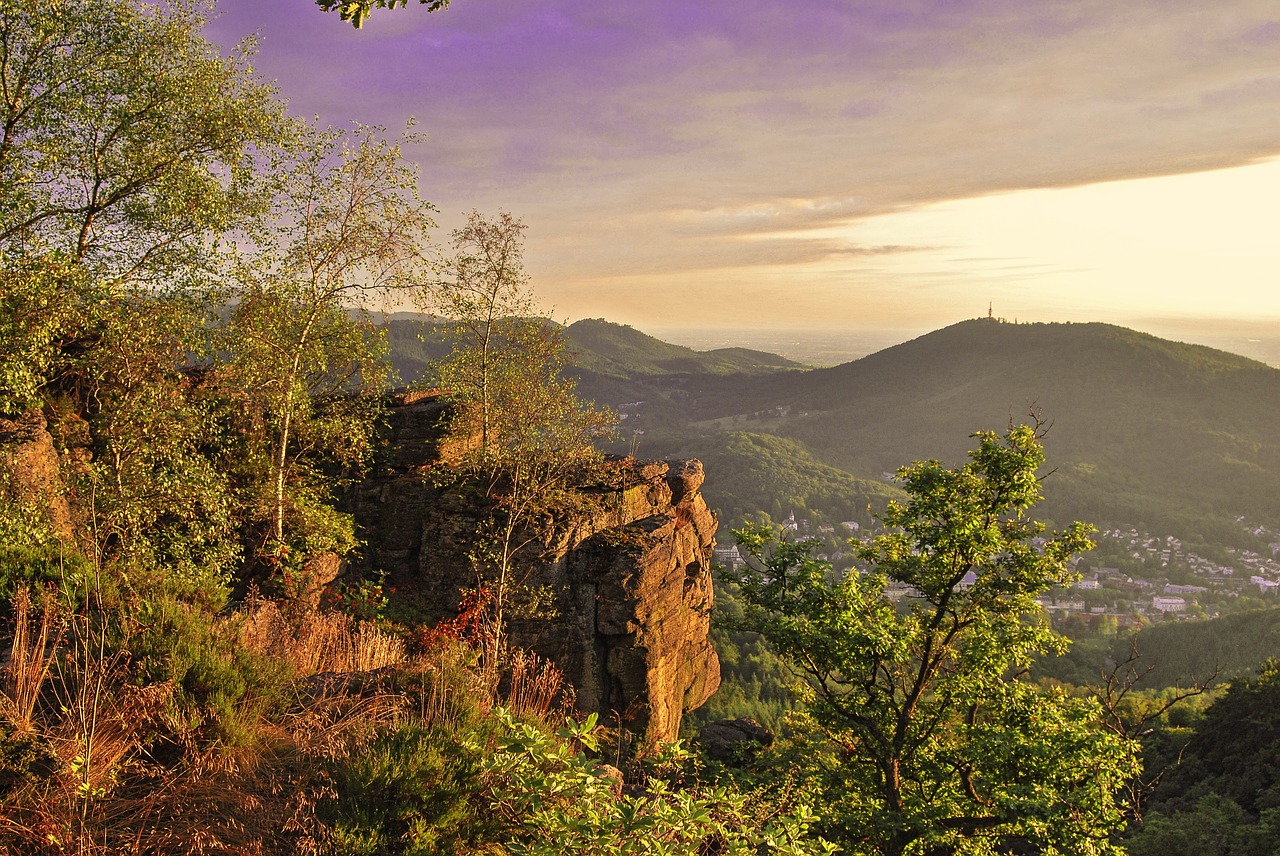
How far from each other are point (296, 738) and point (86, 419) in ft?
37.6

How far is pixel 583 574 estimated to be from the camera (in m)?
16.3

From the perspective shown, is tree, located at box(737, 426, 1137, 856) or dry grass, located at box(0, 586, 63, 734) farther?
tree, located at box(737, 426, 1137, 856)

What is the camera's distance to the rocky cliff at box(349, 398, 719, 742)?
15.7m

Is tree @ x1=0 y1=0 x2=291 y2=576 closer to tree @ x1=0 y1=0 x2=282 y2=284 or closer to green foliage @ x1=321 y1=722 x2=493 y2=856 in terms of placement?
tree @ x1=0 y1=0 x2=282 y2=284

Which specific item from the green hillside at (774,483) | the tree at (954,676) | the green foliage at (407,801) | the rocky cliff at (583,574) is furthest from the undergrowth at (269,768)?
the green hillside at (774,483)

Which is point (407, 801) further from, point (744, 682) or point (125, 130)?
point (744, 682)

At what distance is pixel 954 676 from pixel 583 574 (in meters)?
8.51

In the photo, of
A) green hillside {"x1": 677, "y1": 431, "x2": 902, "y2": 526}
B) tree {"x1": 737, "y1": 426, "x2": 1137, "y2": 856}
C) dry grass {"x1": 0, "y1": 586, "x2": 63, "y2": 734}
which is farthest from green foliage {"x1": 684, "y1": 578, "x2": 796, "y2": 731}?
green hillside {"x1": 677, "y1": 431, "x2": 902, "y2": 526}

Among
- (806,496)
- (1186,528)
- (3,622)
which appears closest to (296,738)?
(3,622)

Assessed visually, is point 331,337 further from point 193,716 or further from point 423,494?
point 193,716

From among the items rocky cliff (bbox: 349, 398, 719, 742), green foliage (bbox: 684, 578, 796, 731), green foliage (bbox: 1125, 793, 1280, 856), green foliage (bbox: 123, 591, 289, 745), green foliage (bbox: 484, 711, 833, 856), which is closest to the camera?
green foliage (bbox: 484, 711, 833, 856)

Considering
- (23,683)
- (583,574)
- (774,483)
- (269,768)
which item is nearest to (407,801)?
(269,768)

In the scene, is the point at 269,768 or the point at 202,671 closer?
the point at 269,768

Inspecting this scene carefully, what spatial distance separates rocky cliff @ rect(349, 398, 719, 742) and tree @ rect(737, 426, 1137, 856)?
327cm
